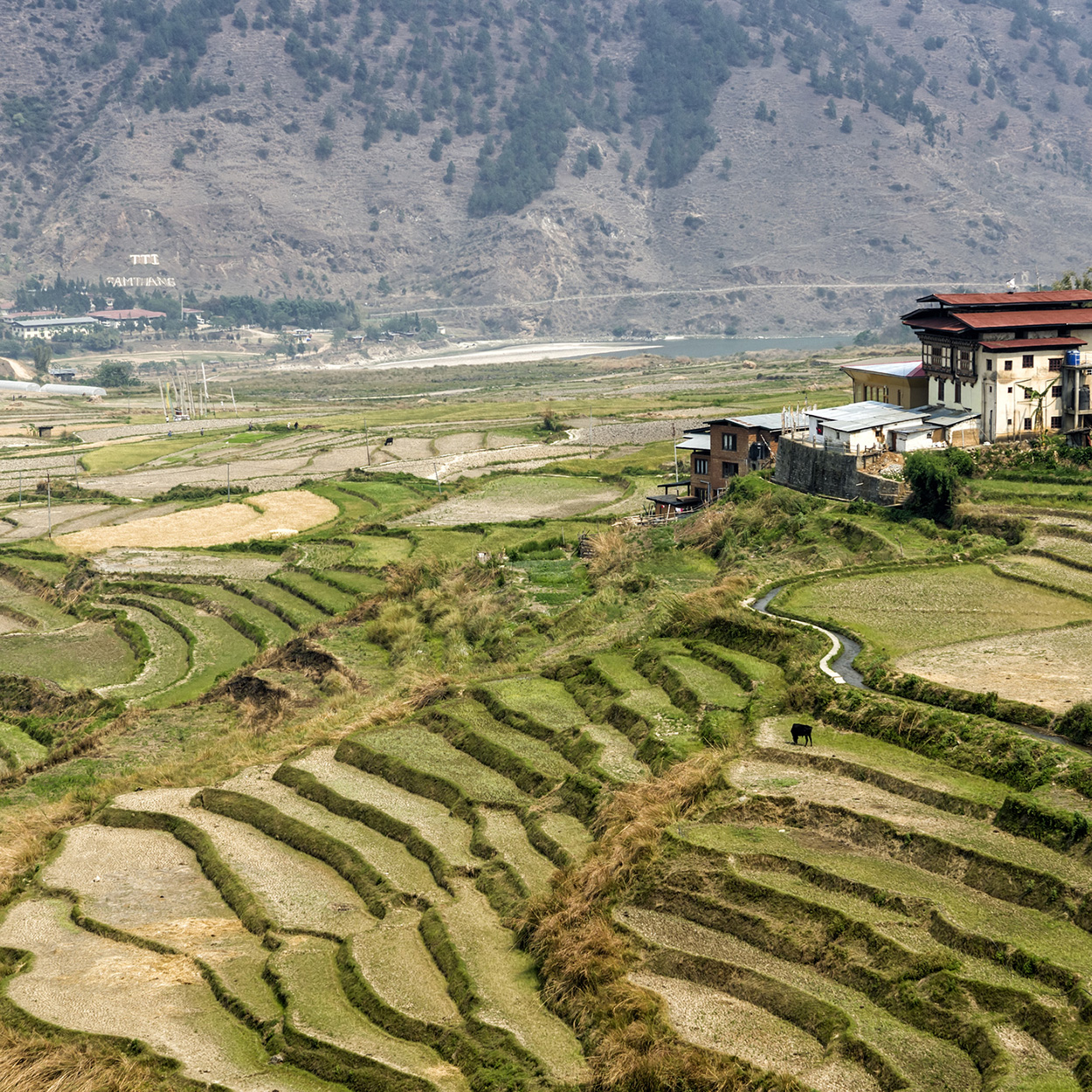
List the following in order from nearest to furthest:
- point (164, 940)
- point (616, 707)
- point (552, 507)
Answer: point (164, 940)
point (616, 707)
point (552, 507)

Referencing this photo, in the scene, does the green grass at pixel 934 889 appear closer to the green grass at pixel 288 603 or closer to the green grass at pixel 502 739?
the green grass at pixel 502 739

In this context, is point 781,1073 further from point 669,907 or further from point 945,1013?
point 669,907

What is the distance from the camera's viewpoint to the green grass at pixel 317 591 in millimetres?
56969

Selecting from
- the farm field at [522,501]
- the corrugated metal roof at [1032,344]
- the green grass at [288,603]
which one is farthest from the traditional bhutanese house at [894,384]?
the green grass at [288,603]

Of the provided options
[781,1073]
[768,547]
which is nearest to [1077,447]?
[768,547]

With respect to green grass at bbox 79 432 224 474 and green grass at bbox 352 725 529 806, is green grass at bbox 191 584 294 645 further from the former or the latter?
green grass at bbox 79 432 224 474

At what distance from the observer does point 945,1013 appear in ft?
65.3

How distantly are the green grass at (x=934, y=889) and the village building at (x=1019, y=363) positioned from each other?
29.5 meters

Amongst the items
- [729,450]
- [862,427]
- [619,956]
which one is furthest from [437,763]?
[729,450]

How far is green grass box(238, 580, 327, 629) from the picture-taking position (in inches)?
2190

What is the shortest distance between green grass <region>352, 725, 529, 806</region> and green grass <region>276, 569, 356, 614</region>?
19.5 metres

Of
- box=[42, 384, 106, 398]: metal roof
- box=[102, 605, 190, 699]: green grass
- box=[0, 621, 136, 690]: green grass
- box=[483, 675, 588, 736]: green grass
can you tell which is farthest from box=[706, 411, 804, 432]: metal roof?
box=[42, 384, 106, 398]: metal roof

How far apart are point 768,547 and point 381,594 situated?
657 inches

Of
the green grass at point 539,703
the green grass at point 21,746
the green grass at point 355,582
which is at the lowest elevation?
the green grass at point 21,746
